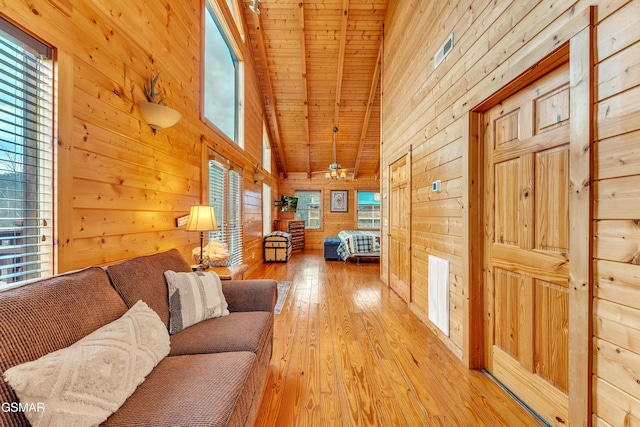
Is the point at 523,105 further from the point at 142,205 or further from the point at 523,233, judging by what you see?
the point at 142,205

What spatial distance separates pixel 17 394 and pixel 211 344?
0.75 m

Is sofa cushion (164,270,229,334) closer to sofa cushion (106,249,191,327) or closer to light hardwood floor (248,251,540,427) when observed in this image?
sofa cushion (106,249,191,327)

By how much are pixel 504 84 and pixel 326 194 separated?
24.3 feet

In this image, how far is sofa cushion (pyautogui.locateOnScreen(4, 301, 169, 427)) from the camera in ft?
2.50

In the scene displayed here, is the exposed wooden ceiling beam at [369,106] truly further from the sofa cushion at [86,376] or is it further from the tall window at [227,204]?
the sofa cushion at [86,376]

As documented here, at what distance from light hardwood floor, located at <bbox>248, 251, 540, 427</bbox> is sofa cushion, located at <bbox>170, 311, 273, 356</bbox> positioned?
48cm

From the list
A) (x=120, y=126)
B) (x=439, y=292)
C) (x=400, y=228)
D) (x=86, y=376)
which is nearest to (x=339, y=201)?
(x=400, y=228)

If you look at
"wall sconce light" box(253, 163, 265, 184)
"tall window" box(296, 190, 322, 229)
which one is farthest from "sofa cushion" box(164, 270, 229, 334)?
"tall window" box(296, 190, 322, 229)

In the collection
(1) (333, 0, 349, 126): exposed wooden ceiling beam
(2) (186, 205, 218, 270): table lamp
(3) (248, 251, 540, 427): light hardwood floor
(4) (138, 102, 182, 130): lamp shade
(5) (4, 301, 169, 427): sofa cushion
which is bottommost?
(3) (248, 251, 540, 427): light hardwood floor

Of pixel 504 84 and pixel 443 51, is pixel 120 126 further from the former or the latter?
pixel 443 51

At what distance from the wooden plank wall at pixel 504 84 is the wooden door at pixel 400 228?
20 centimetres

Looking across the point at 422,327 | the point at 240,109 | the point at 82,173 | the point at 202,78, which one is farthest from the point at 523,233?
the point at 240,109

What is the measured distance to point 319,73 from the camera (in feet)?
18.6

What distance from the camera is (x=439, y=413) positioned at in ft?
5.12
